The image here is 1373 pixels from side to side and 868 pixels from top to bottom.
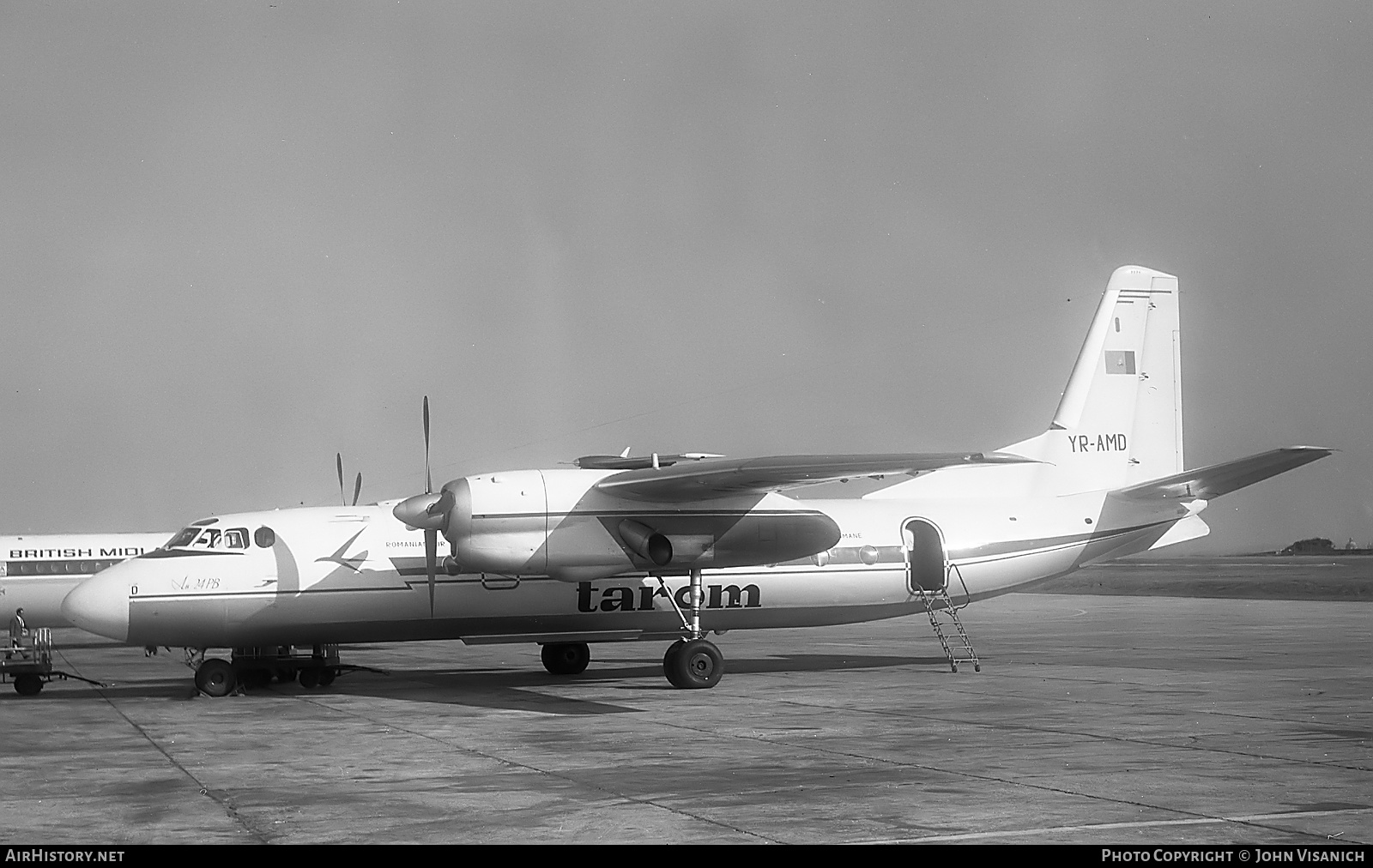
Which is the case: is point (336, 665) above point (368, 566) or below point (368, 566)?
below

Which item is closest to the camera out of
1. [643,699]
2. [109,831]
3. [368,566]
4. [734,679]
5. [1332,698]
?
[109,831]

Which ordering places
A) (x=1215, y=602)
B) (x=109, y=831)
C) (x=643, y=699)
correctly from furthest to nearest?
1. (x=1215, y=602)
2. (x=643, y=699)
3. (x=109, y=831)

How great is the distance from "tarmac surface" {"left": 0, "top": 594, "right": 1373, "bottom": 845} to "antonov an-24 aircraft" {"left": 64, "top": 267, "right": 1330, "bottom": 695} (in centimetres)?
114

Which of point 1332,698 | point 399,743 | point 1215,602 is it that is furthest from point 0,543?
point 1215,602

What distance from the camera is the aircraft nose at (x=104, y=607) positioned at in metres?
20.5

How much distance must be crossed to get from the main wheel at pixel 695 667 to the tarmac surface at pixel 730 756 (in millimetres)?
259

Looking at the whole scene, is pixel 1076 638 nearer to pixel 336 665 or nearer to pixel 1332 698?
pixel 1332 698

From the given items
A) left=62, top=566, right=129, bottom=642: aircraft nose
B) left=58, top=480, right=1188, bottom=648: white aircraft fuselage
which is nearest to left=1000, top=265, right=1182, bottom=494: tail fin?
left=58, top=480, right=1188, bottom=648: white aircraft fuselage

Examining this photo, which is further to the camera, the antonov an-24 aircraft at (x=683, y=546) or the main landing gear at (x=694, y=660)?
the main landing gear at (x=694, y=660)

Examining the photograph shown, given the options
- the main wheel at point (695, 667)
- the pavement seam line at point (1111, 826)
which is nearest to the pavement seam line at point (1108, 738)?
the pavement seam line at point (1111, 826)

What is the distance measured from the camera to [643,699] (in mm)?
19891

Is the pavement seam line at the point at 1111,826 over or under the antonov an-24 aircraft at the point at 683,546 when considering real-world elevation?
under

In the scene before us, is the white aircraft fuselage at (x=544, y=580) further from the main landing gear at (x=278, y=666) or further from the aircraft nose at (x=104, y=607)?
the main landing gear at (x=278, y=666)
